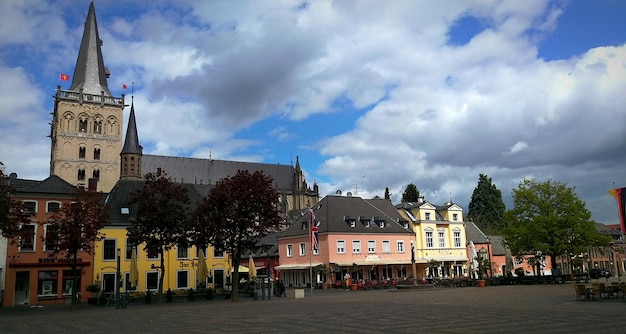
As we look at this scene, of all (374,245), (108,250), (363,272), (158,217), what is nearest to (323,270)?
(363,272)

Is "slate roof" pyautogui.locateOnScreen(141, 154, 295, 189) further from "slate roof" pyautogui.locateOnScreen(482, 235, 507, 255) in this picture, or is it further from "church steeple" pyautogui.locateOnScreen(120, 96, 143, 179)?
"slate roof" pyautogui.locateOnScreen(482, 235, 507, 255)

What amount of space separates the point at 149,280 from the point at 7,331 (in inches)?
1124

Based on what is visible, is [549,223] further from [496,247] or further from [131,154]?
[131,154]

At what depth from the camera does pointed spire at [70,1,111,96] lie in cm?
9762

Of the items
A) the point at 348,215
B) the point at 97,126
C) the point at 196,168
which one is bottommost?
the point at 348,215

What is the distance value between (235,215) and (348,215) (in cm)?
2598

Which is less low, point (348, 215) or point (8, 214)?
point (348, 215)

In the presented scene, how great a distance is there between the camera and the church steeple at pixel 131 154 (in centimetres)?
8719

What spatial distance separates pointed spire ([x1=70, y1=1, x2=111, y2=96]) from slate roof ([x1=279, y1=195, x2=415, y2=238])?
56.8 m

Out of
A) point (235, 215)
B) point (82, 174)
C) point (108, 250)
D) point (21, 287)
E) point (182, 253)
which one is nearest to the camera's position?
point (235, 215)

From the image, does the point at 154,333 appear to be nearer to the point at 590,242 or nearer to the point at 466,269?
the point at 590,242

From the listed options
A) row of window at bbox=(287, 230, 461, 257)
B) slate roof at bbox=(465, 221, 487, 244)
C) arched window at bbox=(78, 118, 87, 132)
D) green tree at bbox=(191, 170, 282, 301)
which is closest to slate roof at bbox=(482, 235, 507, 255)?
slate roof at bbox=(465, 221, 487, 244)

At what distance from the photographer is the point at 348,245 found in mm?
57656

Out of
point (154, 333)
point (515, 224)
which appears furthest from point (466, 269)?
point (154, 333)
